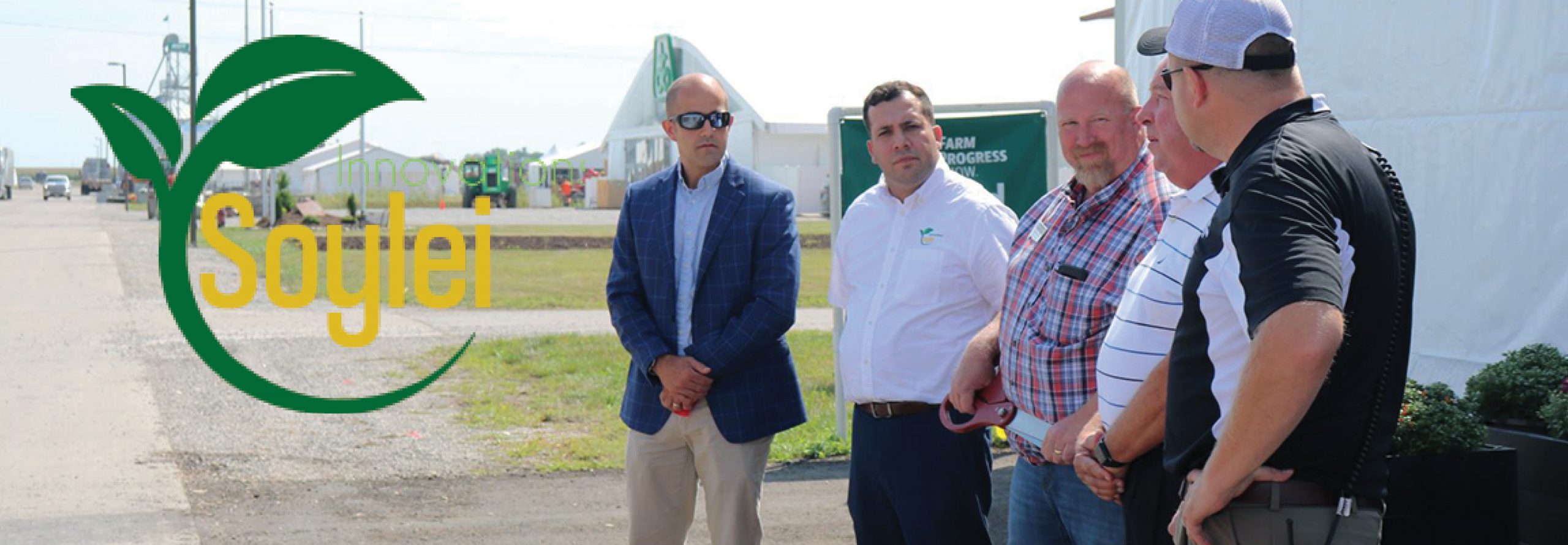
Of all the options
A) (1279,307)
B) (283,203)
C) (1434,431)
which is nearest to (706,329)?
(1434,431)

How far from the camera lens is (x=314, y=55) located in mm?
20047

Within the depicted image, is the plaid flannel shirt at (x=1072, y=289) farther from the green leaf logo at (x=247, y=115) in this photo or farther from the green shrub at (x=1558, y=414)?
the green leaf logo at (x=247, y=115)

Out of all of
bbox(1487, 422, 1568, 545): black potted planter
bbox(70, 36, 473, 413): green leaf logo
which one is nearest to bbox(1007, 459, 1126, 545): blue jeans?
bbox(1487, 422, 1568, 545): black potted planter

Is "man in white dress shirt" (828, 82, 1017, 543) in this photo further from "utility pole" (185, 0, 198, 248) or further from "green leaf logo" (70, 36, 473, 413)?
"utility pole" (185, 0, 198, 248)

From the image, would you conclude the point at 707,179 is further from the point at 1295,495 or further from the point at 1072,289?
the point at 1295,495

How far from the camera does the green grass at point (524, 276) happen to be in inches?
810

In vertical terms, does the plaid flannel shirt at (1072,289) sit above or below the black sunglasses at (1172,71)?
below

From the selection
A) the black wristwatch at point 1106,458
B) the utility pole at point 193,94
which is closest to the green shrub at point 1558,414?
the black wristwatch at point 1106,458

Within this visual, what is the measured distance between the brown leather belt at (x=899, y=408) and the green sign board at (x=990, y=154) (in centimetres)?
404

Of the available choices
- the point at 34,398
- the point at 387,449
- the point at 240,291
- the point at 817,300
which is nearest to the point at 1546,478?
the point at 387,449

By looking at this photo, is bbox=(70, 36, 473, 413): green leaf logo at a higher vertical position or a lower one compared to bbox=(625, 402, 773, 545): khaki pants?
higher

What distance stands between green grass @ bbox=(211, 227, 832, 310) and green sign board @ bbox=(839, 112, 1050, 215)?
10.3 m

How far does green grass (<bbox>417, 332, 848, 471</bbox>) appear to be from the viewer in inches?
360

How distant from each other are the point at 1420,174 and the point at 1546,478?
1.69 meters
